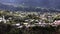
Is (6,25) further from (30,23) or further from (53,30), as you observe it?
(53,30)

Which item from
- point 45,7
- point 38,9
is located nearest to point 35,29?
point 38,9

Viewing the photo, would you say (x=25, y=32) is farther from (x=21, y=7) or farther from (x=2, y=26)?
(x=21, y=7)

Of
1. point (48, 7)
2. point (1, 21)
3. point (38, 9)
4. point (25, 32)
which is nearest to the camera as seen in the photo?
point (25, 32)

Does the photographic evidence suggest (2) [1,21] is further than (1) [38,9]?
No

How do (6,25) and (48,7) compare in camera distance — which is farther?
(48,7)

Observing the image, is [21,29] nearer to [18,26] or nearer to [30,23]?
[18,26]

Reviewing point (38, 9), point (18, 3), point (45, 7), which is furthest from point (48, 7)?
point (18, 3)

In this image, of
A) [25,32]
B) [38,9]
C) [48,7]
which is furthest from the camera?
[48,7]

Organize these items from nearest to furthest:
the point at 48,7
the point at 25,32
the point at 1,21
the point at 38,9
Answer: the point at 25,32 → the point at 1,21 → the point at 38,9 → the point at 48,7
